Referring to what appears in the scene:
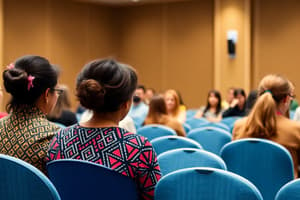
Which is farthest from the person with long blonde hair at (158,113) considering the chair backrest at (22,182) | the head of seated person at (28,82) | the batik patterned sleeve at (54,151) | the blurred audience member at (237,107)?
the chair backrest at (22,182)

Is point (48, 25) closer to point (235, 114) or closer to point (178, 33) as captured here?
point (178, 33)

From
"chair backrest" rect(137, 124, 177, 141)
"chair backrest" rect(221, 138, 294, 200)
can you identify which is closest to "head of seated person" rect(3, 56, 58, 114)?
"chair backrest" rect(221, 138, 294, 200)

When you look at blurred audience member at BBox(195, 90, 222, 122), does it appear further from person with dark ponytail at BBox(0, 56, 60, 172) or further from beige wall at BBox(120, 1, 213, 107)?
person with dark ponytail at BBox(0, 56, 60, 172)

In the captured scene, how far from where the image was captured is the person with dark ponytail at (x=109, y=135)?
6.25 ft

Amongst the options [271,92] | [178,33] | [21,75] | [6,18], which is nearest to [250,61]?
[178,33]

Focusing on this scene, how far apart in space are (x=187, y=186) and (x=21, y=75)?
39.6 inches

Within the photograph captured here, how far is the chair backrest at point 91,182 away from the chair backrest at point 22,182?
0.21 metres

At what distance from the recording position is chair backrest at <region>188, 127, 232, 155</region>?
180 inches

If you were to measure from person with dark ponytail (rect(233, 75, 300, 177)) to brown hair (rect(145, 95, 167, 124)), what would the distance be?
204 centimetres

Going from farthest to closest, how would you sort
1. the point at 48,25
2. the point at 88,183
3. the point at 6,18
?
the point at 48,25, the point at 6,18, the point at 88,183

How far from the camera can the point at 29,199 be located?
1713 millimetres

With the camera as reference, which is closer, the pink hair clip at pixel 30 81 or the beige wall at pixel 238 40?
the pink hair clip at pixel 30 81

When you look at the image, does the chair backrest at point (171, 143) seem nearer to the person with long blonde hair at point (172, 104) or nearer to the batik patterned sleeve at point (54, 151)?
the batik patterned sleeve at point (54, 151)

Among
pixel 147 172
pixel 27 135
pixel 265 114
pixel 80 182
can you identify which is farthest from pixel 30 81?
pixel 265 114
